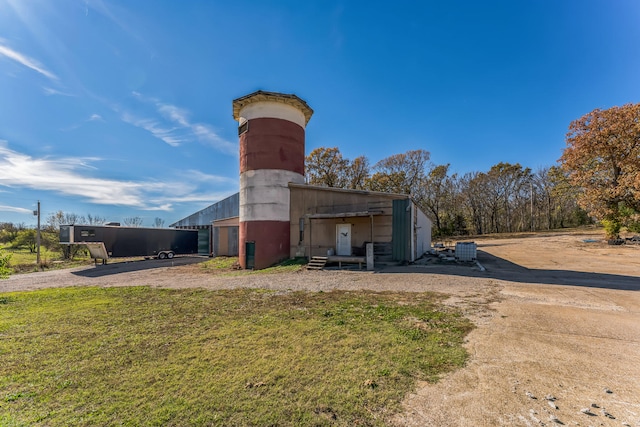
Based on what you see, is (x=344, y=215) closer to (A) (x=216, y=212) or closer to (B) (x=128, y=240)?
(B) (x=128, y=240)

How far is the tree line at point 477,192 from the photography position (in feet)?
118

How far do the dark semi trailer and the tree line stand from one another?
16.3 m

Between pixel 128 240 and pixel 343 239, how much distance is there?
18.6 metres

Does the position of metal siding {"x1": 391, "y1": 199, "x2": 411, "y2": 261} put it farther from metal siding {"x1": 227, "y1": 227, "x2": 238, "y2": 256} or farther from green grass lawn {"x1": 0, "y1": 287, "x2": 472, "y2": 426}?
metal siding {"x1": 227, "y1": 227, "x2": 238, "y2": 256}

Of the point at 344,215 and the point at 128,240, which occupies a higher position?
the point at 344,215

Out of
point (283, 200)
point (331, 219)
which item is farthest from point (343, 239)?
point (283, 200)

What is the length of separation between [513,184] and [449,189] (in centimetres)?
1128

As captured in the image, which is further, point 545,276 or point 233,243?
point 233,243

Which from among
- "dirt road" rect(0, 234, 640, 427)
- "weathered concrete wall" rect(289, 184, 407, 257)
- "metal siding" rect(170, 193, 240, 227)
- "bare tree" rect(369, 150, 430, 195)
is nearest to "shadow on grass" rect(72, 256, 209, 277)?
"weathered concrete wall" rect(289, 184, 407, 257)

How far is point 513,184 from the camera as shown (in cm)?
4334

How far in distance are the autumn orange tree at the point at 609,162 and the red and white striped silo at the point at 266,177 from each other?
26.6 m

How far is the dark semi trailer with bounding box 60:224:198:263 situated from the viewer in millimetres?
19641

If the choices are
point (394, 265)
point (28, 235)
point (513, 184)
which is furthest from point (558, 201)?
point (28, 235)

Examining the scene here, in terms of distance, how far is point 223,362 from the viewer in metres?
3.96
